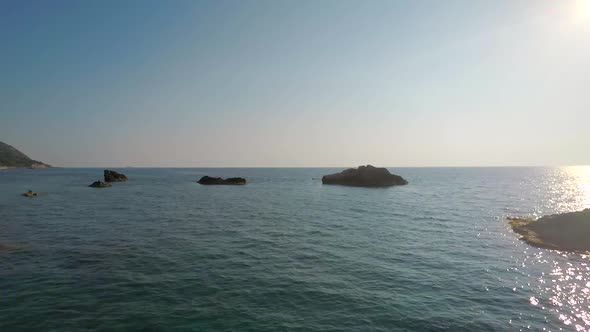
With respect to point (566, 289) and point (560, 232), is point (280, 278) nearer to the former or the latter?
point (566, 289)

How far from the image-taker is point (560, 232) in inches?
1302

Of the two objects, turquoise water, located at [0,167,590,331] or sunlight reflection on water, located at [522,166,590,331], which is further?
sunlight reflection on water, located at [522,166,590,331]

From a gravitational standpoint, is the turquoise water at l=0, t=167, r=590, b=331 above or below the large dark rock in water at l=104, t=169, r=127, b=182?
below

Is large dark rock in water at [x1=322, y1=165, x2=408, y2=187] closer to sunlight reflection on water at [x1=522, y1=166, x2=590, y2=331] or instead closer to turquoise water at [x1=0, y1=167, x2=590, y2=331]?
turquoise water at [x1=0, y1=167, x2=590, y2=331]

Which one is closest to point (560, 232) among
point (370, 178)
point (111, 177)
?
point (370, 178)

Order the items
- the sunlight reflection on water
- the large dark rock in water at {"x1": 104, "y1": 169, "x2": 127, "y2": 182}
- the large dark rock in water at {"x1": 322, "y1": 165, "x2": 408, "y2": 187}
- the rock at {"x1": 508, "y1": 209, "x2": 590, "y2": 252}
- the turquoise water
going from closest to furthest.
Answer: the turquoise water, the sunlight reflection on water, the rock at {"x1": 508, "y1": 209, "x2": 590, "y2": 252}, the large dark rock in water at {"x1": 322, "y1": 165, "x2": 408, "y2": 187}, the large dark rock in water at {"x1": 104, "y1": 169, "x2": 127, "y2": 182}

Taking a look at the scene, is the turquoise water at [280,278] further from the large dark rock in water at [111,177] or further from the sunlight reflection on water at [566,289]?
the large dark rock in water at [111,177]

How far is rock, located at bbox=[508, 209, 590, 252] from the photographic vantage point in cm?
2973

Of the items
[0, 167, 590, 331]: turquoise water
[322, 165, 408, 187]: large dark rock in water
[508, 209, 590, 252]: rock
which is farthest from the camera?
[322, 165, 408, 187]: large dark rock in water

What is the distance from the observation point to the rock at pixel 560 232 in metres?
29.7

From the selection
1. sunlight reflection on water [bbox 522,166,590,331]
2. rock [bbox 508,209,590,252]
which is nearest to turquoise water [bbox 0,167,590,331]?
sunlight reflection on water [bbox 522,166,590,331]

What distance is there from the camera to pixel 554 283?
20.2 meters

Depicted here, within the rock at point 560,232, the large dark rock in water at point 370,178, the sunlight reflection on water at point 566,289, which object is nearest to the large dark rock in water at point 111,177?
the large dark rock in water at point 370,178

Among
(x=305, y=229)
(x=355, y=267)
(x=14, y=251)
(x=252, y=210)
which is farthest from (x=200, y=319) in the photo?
(x=252, y=210)
